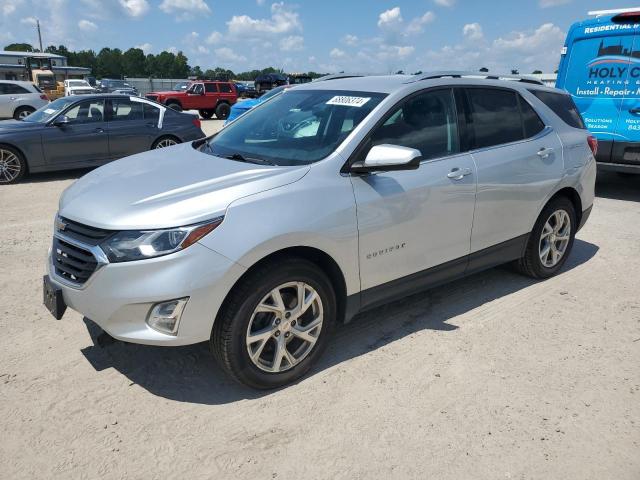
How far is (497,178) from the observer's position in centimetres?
405

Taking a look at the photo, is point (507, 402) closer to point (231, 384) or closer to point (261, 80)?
point (231, 384)

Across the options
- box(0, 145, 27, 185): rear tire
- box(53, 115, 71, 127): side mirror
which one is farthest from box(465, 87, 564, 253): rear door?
box(0, 145, 27, 185): rear tire

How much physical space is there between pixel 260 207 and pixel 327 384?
1.17 m

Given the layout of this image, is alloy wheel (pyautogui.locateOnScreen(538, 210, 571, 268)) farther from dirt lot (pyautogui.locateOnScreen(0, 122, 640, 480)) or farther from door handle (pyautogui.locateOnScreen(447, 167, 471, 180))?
door handle (pyautogui.locateOnScreen(447, 167, 471, 180))

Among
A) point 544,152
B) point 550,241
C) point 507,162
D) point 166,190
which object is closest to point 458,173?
point 507,162

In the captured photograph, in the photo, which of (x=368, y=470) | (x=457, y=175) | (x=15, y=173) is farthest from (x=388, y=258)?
(x=15, y=173)

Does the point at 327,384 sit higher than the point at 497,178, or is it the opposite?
the point at 497,178

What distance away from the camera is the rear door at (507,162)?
400 cm

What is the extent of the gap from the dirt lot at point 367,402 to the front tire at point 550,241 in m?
0.44

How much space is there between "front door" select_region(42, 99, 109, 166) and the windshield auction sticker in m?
7.17

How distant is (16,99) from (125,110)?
36.8ft

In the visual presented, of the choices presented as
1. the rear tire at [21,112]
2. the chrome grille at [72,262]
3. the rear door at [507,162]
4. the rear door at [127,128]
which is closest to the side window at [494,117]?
the rear door at [507,162]

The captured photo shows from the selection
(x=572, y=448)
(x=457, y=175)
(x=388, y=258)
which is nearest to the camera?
(x=572, y=448)

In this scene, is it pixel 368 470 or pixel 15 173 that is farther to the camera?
pixel 15 173
